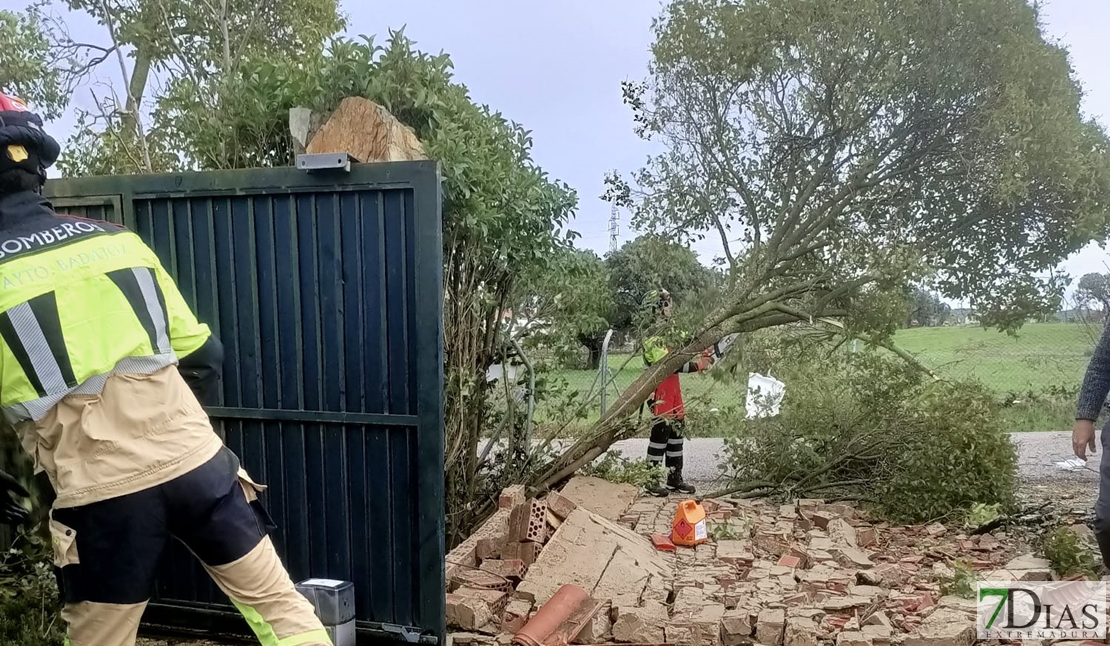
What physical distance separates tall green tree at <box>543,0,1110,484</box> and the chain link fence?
0.25 metres

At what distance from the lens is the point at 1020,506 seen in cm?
524

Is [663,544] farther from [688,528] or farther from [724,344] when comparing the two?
[724,344]

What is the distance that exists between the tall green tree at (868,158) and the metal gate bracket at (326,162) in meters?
2.85

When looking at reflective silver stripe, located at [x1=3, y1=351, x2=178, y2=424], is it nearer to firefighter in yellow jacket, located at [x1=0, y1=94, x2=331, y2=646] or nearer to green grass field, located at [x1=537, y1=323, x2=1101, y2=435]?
firefighter in yellow jacket, located at [x1=0, y1=94, x2=331, y2=646]

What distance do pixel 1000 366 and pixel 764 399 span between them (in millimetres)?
2185

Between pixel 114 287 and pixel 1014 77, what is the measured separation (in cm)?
564

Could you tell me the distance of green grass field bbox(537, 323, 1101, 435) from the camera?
582cm

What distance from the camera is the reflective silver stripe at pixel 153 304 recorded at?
214cm

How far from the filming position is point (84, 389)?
2.02 m

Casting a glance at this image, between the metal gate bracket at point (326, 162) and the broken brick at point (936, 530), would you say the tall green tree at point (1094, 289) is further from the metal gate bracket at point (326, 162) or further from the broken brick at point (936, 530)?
the metal gate bracket at point (326, 162)

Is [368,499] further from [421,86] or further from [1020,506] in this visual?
[1020,506]

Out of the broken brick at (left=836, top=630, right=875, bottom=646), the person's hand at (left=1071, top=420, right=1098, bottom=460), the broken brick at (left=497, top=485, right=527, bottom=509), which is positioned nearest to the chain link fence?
the broken brick at (left=497, top=485, right=527, bottom=509)

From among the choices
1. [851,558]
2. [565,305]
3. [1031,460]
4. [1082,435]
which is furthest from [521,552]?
[1031,460]

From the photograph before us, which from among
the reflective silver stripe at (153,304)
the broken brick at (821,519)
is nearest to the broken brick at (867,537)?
the broken brick at (821,519)
